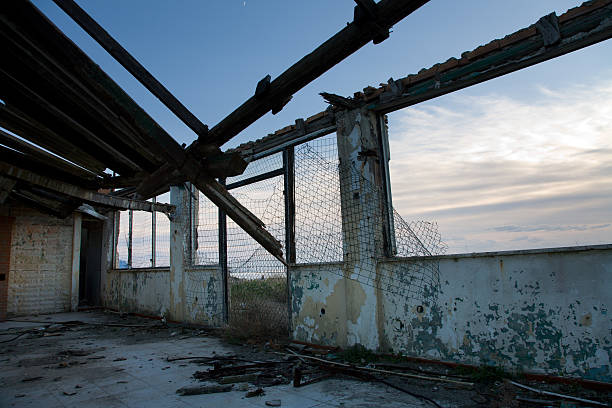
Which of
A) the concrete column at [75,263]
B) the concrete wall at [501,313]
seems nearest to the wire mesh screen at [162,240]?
the concrete column at [75,263]

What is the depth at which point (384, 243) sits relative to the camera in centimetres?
518

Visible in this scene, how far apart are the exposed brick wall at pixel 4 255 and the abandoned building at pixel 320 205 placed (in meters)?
4.16

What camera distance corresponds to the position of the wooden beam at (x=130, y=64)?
3354 mm

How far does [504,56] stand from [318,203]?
3161 mm

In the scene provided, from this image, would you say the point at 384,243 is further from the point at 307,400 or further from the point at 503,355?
the point at 307,400

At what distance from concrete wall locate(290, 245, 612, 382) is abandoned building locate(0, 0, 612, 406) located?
0.01 m

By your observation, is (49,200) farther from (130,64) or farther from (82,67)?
(82,67)

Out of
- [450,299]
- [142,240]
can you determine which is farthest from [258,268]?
[142,240]

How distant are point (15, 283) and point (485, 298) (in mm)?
12389

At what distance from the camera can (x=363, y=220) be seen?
527 centimetres

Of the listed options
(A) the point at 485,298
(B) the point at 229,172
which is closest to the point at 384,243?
(A) the point at 485,298

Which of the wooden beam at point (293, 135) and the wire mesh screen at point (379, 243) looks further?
the wooden beam at point (293, 135)

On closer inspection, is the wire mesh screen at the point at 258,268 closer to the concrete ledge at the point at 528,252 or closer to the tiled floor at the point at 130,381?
the tiled floor at the point at 130,381

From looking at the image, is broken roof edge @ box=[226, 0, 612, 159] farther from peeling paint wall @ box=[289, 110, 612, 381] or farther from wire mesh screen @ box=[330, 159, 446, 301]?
wire mesh screen @ box=[330, 159, 446, 301]
